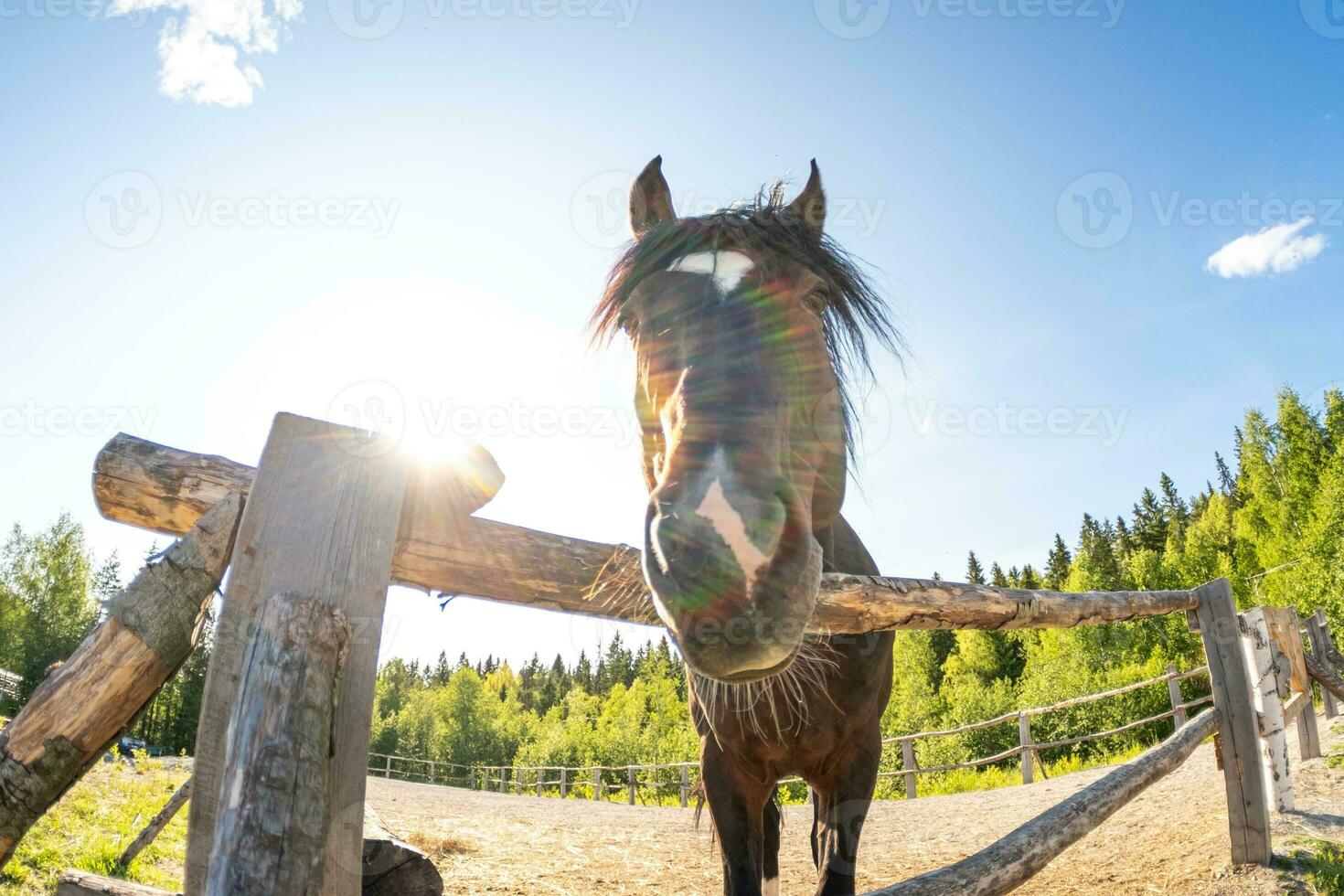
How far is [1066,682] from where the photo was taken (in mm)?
36156

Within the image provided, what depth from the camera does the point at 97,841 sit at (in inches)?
225

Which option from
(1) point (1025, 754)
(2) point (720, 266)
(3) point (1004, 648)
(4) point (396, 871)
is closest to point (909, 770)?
(1) point (1025, 754)

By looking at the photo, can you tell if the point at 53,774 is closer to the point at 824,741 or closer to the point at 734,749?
the point at 734,749

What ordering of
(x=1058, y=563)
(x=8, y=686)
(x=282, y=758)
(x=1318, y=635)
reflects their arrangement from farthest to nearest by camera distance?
(x=1058, y=563) < (x=8, y=686) < (x=1318, y=635) < (x=282, y=758)

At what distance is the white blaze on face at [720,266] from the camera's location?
7.55 ft

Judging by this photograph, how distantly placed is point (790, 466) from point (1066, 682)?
4186cm

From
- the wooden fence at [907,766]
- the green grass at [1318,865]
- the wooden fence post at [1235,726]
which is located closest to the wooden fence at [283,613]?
the wooden fence at [907,766]

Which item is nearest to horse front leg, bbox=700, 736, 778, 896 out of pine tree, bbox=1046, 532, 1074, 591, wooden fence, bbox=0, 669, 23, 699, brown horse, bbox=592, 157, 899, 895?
brown horse, bbox=592, 157, 899, 895

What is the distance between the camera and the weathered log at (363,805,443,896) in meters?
1.63

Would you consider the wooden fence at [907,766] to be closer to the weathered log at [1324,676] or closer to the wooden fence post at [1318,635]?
the weathered log at [1324,676]

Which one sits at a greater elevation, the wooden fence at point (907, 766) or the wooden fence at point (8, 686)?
the wooden fence at point (8, 686)

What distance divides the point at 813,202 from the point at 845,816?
2769mm

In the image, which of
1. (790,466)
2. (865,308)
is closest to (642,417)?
(790,466)

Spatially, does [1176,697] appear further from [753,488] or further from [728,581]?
[728,581]
